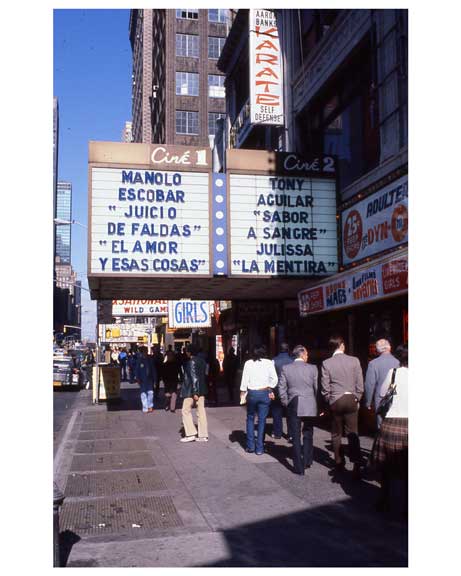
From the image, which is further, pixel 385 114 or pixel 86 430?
pixel 86 430

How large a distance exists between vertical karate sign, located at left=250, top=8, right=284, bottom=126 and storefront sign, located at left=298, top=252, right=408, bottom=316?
6.40 m

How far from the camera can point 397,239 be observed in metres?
11.4

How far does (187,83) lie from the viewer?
197 ft

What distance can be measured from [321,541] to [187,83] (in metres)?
58.7

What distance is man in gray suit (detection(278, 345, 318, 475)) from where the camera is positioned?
902cm

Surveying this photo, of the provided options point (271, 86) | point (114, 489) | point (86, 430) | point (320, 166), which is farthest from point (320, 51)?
point (114, 489)

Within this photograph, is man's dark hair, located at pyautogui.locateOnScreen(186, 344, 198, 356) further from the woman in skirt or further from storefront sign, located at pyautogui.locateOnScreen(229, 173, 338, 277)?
the woman in skirt

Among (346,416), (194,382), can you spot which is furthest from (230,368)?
(346,416)

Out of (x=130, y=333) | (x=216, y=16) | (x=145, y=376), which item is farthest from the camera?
(x=216, y=16)

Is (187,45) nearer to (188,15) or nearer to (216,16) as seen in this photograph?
(188,15)

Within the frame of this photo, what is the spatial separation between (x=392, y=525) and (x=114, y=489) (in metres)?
3.83

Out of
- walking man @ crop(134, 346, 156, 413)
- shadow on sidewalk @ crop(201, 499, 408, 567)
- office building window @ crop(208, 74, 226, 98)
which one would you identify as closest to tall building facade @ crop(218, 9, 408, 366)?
shadow on sidewalk @ crop(201, 499, 408, 567)
